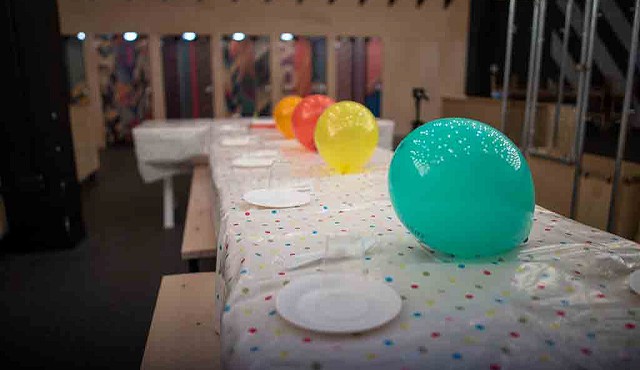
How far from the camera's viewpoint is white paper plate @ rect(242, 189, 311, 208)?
1539 mm

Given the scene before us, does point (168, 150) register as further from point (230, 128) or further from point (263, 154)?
point (263, 154)

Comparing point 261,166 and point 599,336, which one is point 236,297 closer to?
point 599,336

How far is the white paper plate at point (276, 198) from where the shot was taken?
1539 millimetres

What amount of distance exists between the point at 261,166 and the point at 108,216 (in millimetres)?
2657

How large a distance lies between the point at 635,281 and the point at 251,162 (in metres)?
1.66

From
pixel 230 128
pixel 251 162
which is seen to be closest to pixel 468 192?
pixel 251 162

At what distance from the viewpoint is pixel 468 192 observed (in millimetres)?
1046

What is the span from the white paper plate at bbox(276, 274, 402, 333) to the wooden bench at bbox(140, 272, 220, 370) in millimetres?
498

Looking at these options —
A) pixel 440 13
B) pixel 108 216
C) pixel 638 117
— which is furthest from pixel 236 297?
pixel 440 13

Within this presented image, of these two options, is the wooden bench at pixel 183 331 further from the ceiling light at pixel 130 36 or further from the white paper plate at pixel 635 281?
the ceiling light at pixel 130 36

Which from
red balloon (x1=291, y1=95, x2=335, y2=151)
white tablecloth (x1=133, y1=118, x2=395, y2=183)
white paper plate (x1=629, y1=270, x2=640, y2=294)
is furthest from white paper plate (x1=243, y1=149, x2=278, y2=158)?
white paper plate (x1=629, y1=270, x2=640, y2=294)

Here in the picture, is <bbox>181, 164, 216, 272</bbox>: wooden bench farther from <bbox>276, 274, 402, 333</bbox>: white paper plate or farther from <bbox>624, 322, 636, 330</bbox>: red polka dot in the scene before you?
<bbox>624, 322, 636, 330</bbox>: red polka dot

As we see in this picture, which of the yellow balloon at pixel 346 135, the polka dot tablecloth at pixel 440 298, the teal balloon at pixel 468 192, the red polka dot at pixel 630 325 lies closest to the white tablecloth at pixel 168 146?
the yellow balloon at pixel 346 135

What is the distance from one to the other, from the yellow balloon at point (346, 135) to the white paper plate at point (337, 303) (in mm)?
1094
